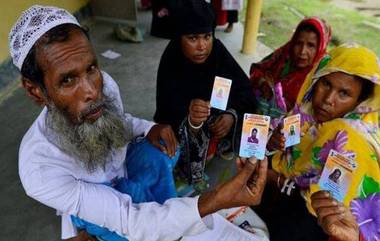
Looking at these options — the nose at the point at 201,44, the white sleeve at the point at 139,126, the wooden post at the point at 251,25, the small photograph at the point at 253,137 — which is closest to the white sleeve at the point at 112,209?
the small photograph at the point at 253,137

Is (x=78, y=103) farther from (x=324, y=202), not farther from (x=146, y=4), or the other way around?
(x=146, y=4)

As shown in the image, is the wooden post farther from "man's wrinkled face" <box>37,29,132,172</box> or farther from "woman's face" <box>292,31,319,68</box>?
"man's wrinkled face" <box>37,29,132,172</box>

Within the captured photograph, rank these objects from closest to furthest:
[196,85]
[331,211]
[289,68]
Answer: [331,211] < [196,85] < [289,68]

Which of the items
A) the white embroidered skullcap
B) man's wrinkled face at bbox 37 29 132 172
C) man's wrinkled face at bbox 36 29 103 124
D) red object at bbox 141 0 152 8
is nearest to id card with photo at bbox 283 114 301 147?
man's wrinkled face at bbox 37 29 132 172

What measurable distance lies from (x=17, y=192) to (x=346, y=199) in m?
2.29

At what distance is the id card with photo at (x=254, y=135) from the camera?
1655 millimetres

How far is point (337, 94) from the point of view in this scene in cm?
187

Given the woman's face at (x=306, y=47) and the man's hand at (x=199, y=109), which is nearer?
the man's hand at (x=199, y=109)

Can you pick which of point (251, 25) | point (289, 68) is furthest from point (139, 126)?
point (251, 25)

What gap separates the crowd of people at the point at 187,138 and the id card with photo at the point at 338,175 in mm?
18

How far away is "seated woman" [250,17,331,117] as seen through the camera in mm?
2719

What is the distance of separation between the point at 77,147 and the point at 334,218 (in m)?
1.11

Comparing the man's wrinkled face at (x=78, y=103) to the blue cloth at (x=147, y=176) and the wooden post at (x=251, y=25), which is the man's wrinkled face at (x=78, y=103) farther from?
the wooden post at (x=251, y=25)

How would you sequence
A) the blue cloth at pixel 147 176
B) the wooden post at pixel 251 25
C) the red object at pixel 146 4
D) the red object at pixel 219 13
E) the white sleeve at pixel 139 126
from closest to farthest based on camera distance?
the blue cloth at pixel 147 176 < the white sleeve at pixel 139 126 < the wooden post at pixel 251 25 < the red object at pixel 219 13 < the red object at pixel 146 4
